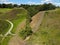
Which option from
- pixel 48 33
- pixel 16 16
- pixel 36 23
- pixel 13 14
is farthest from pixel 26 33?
pixel 13 14

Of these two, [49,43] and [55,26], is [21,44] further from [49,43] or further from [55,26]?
[55,26]

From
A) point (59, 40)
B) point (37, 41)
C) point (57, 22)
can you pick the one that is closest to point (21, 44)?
point (37, 41)

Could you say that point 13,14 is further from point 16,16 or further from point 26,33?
point 26,33

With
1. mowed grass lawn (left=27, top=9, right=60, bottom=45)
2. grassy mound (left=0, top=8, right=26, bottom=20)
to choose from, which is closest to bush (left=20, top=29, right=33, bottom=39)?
mowed grass lawn (left=27, top=9, right=60, bottom=45)

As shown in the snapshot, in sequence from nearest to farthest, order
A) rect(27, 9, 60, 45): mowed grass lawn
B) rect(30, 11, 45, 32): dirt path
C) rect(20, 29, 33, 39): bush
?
rect(27, 9, 60, 45): mowed grass lawn
rect(20, 29, 33, 39): bush
rect(30, 11, 45, 32): dirt path

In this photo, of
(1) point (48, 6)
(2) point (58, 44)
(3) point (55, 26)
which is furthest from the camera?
(1) point (48, 6)

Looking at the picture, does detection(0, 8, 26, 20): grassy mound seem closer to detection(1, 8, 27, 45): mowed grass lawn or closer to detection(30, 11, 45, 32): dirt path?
detection(1, 8, 27, 45): mowed grass lawn

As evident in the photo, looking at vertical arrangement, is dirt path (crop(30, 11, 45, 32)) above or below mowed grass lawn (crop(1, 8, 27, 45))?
above

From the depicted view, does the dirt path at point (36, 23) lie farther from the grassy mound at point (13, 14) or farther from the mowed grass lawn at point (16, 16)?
the grassy mound at point (13, 14)
